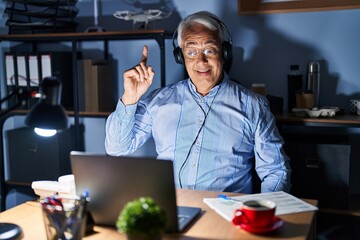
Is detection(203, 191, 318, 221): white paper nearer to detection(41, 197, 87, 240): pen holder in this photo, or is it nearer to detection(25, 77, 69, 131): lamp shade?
detection(41, 197, 87, 240): pen holder

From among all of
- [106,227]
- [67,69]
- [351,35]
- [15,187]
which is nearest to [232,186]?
[106,227]

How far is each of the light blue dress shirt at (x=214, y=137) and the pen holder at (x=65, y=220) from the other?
0.82 meters

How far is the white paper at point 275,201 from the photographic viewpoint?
136 centimetres

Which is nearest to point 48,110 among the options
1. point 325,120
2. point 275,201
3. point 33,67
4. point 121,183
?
point 121,183

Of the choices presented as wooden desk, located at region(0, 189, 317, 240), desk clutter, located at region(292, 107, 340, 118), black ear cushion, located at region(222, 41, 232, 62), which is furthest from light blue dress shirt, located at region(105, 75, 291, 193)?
wooden desk, located at region(0, 189, 317, 240)

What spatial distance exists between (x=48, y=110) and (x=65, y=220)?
28cm

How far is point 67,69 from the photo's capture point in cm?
283

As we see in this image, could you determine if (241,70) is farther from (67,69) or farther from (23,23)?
(23,23)

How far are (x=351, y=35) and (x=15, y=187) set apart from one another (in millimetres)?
2215

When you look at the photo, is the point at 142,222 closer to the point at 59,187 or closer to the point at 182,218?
the point at 182,218

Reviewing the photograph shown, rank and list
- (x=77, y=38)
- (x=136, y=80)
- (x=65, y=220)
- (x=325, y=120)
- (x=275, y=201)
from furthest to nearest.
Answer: (x=77, y=38) → (x=325, y=120) → (x=136, y=80) → (x=275, y=201) → (x=65, y=220)

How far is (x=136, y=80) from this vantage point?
1.91 metres

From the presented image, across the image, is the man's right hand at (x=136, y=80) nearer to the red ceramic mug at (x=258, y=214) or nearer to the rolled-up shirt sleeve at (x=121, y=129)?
the rolled-up shirt sleeve at (x=121, y=129)

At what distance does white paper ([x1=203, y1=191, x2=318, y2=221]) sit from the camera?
136 centimetres
